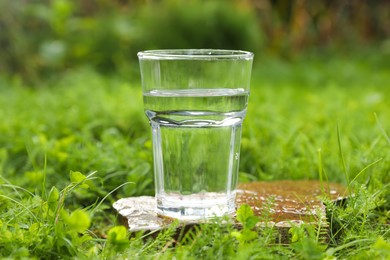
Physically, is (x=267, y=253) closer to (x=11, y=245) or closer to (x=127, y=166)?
(x=11, y=245)

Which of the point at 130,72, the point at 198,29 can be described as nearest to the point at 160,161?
the point at 130,72

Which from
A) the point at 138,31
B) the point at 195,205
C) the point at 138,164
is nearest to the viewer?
the point at 195,205

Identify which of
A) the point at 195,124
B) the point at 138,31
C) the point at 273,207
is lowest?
the point at 138,31

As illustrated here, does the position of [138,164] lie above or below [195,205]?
below

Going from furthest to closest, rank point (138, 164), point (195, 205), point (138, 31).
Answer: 1. point (138, 31)
2. point (138, 164)
3. point (195, 205)

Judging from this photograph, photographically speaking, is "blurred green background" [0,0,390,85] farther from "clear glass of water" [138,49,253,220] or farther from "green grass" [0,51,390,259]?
"clear glass of water" [138,49,253,220]

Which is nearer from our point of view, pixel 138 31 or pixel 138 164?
pixel 138 164

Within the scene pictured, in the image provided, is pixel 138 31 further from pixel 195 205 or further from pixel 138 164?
pixel 195 205

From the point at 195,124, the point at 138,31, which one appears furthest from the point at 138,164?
the point at 138,31
